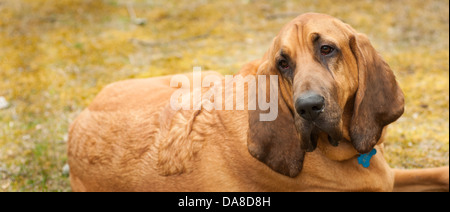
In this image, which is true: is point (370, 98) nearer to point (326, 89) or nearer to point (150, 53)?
point (326, 89)

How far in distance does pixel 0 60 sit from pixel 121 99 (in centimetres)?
423

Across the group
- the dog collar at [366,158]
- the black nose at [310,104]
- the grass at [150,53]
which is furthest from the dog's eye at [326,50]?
the grass at [150,53]

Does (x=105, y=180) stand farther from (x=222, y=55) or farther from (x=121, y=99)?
(x=222, y=55)

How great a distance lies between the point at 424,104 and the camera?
6.00m

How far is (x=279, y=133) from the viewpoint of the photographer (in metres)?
3.51

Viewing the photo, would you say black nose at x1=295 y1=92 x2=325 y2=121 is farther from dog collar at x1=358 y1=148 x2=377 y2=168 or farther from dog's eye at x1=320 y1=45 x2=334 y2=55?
dog collar at x1=358 y1=148 x2=377 y2=168

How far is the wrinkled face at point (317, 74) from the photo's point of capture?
10.0ft

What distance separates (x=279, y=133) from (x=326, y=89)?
58 cm

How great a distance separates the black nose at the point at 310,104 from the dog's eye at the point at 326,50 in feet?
1.29

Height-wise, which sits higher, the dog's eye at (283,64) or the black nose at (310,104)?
the dog's eye at (283,64)

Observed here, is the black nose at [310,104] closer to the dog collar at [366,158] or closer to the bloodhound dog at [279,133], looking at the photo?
the bloodhound dog at [279,133]

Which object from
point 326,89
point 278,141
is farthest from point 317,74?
point 278,141

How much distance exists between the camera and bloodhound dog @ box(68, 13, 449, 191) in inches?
128
